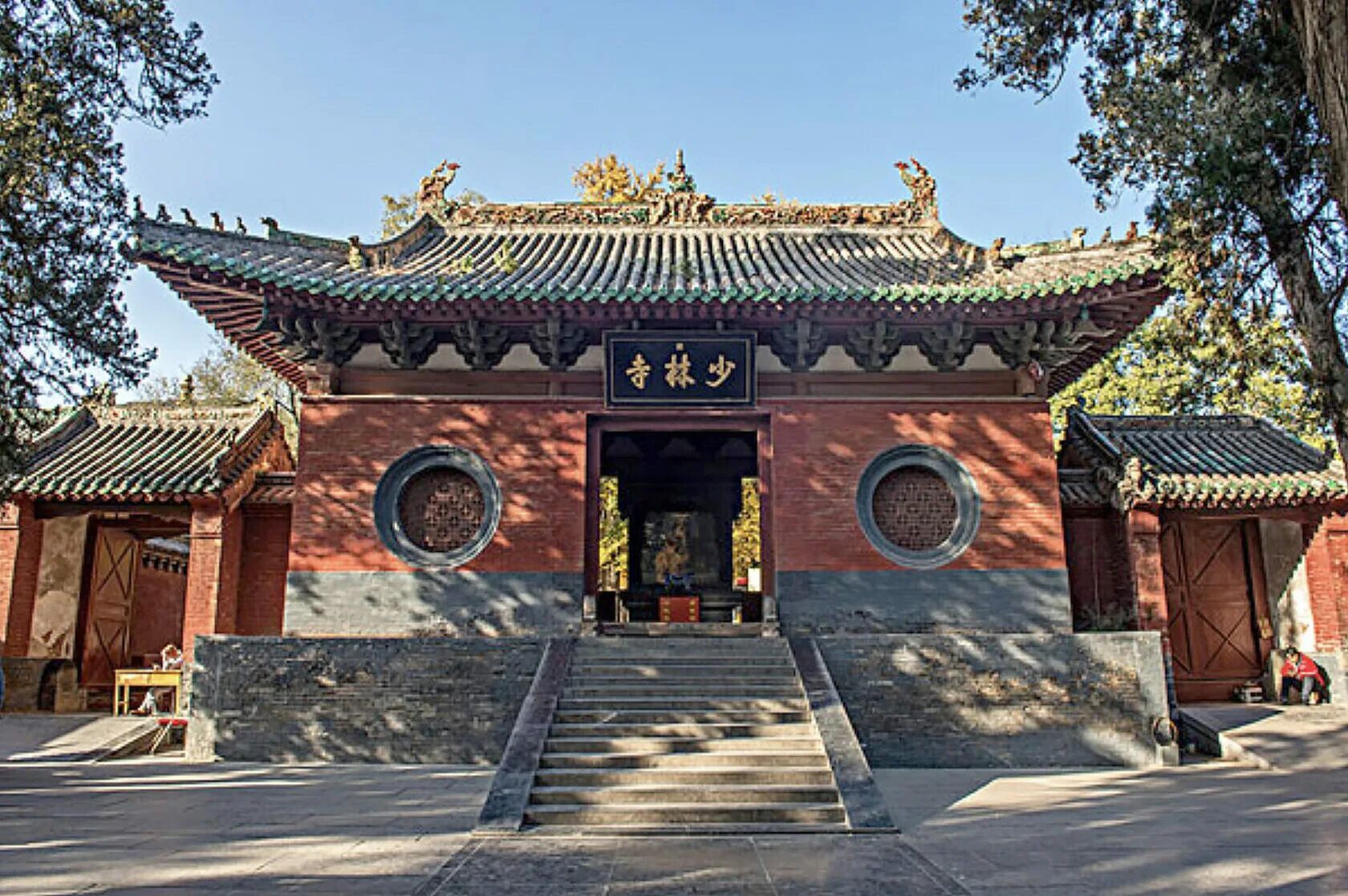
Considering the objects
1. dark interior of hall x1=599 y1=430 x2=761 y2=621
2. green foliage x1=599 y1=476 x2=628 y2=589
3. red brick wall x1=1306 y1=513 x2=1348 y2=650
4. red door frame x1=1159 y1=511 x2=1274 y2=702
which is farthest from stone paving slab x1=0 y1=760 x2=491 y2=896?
green foliage x1=599 y1=476 x2=628 y2=589

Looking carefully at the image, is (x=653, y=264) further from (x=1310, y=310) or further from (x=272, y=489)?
(x=1310, y=310)

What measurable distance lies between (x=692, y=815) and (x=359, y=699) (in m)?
4.30

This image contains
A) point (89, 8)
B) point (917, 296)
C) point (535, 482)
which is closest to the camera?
point (89, 8)

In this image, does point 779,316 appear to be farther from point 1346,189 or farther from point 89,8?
point 89,8

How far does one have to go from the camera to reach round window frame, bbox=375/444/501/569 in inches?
416

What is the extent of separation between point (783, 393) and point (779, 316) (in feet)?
3.34

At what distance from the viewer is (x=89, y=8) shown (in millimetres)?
7969

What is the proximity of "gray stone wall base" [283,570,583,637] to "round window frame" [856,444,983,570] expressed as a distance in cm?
335

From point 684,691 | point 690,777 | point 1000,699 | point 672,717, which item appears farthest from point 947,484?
point 690,777

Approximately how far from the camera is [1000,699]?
9453 millimetres

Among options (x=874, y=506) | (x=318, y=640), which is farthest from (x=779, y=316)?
(x=318, y=640)

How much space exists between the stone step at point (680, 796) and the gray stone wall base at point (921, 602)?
369 centimetres

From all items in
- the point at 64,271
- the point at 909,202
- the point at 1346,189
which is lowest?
the point at 1346,189

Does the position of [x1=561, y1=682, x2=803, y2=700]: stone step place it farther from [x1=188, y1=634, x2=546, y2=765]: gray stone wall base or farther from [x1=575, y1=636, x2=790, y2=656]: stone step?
[x1=188, y1=634, x2=546, y2=765]: gray stone wall base
